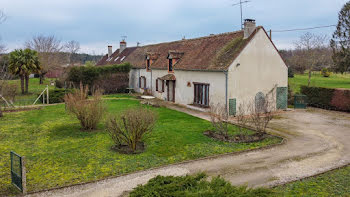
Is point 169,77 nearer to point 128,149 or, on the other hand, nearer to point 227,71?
point 227,71

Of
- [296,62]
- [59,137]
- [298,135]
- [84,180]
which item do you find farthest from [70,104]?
[296,62]

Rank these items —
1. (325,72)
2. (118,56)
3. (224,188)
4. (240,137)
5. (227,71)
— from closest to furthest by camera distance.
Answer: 1. (224,188)
2. (240,137)
3. (227,71)
4. (118,56)
5. (325,72)

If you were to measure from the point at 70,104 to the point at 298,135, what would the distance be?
12.6m

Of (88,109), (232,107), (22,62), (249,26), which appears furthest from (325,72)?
(88,109)

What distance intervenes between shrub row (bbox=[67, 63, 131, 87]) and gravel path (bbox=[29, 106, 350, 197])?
71.9ft

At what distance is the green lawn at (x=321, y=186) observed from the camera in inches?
323

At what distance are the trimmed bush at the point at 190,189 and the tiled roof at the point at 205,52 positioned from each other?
1414 centimetres

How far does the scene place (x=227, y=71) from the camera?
19.5m

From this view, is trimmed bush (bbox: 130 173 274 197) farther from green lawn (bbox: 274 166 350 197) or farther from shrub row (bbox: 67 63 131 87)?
shrub row (bbox: 67 63 131 87)

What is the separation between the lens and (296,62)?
6012 centimetres

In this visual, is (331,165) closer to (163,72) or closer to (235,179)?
(235,179)

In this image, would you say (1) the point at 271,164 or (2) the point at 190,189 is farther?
(1) the point at 271,164

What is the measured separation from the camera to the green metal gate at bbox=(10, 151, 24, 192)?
27.0ft

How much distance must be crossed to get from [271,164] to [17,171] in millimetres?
8769
